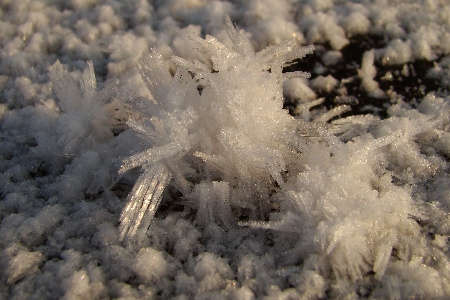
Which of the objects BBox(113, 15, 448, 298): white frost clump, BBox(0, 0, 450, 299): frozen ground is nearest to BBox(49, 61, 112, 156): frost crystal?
BBox(0, 0, 450, 299): frozen ground

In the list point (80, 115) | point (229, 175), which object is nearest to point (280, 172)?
point (229, 175)

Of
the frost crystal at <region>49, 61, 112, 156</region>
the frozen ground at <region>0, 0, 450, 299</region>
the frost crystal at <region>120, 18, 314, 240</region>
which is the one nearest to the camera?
the frozen ground at <region>0, 0, 450, 299</region>

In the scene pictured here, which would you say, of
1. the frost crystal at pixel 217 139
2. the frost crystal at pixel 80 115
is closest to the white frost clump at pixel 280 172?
the frost crystal at pixel 217 139

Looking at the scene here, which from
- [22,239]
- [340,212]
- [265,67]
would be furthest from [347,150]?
[22,239]

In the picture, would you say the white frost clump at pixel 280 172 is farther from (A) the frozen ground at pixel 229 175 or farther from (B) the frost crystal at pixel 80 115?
(B) the frost crystal at pixel 80 115

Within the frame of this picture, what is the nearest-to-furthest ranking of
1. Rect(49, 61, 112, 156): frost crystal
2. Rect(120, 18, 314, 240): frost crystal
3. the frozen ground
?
1. the frozen ground
2. Rect(120, 18, 314, 240): frost crystal
3. Rect(49, 61, 112, 156): frost crystal

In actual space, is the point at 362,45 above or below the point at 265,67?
below

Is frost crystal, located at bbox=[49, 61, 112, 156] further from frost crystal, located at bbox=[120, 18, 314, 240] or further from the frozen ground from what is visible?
frost crystal, located at bbox=[120, 18, 314, 240]

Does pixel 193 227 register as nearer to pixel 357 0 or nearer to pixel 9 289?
pixel 9 289
